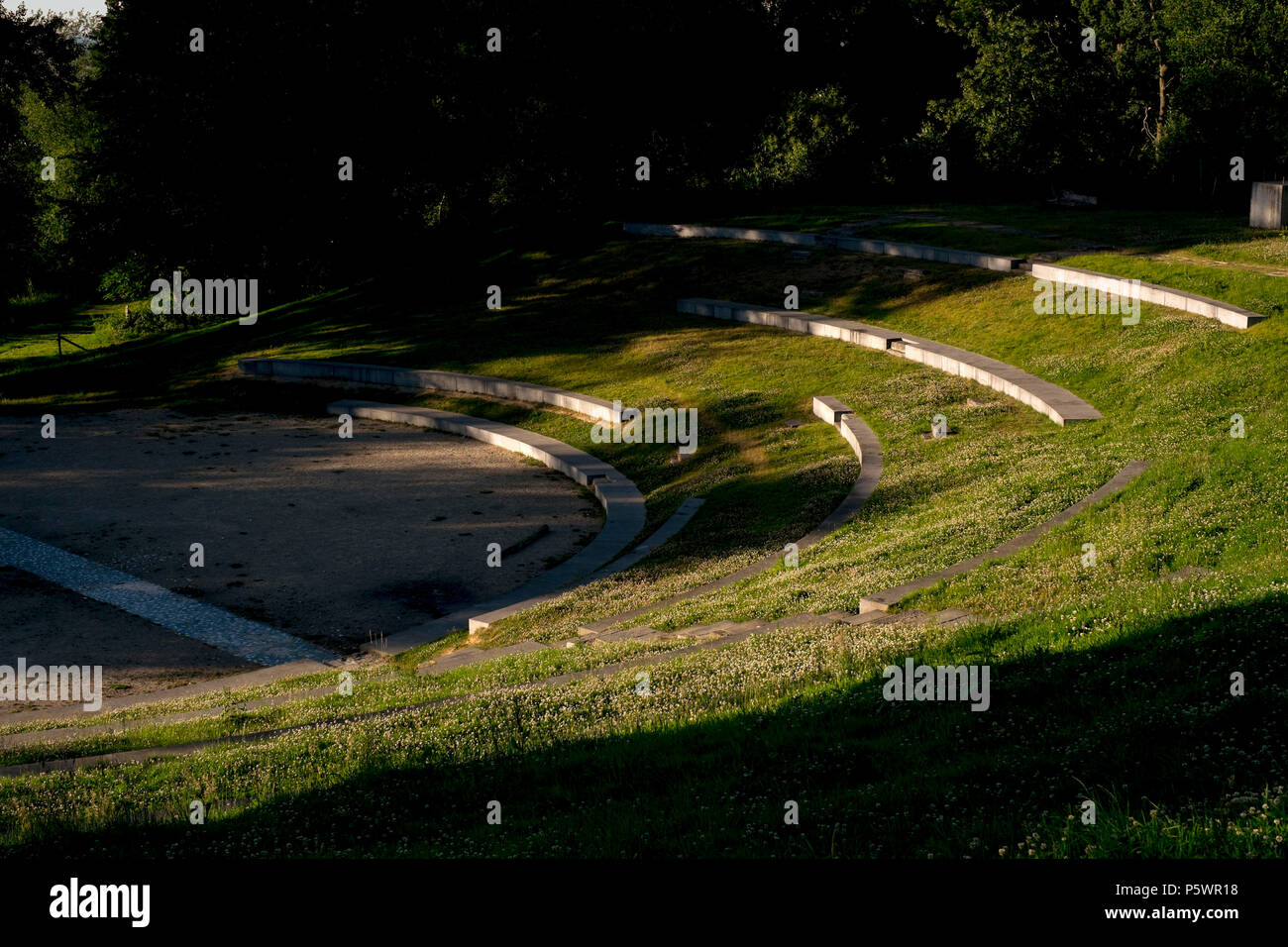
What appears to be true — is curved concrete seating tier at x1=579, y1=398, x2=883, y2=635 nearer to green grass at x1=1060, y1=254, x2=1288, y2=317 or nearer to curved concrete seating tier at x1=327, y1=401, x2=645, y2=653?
curved concrete seating tier at x1=327, y1=401, x2=645, y2=653

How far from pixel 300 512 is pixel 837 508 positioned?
1084cm

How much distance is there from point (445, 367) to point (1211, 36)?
2818 cm

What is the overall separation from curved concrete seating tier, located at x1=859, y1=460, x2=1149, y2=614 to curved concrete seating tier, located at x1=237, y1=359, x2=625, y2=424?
15.5m

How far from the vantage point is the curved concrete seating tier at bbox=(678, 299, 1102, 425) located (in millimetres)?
22391

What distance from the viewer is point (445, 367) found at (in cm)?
3606

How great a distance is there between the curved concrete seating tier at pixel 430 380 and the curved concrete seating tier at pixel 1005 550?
50.8 feet

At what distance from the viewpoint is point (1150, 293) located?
90.6ft

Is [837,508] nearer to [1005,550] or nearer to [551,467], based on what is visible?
[1005,550]

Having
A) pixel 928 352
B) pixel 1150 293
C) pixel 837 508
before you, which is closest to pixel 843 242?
pixel 928 352

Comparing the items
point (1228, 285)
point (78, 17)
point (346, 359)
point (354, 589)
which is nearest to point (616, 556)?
point (354, 589)

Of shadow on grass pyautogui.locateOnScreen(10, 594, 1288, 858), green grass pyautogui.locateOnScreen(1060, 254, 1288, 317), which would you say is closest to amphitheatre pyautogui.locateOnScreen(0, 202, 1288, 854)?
shadow on grass pyautogui.locateOnScreen(10, 594, 1288, 858)

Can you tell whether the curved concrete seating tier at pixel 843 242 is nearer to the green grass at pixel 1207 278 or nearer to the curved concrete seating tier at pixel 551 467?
the green grass at pixel 1207 278
